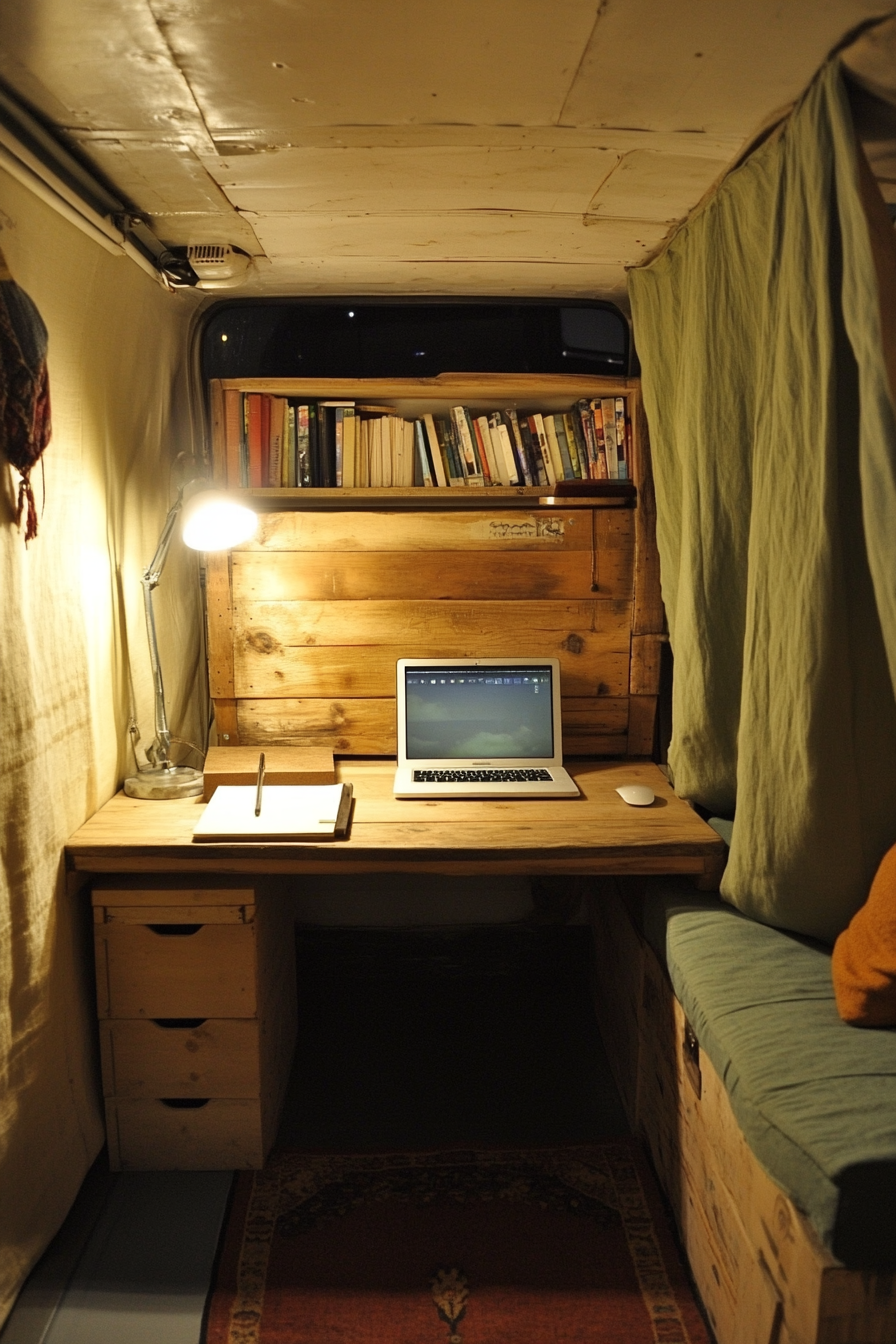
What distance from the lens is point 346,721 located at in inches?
95.6

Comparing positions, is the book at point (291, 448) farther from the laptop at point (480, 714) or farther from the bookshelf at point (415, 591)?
the laptop at point (480, 714)

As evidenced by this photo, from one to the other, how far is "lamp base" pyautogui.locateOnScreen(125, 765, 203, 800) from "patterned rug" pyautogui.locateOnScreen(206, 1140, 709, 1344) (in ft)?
2.74

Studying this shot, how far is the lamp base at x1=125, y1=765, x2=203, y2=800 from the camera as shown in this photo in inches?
82.0

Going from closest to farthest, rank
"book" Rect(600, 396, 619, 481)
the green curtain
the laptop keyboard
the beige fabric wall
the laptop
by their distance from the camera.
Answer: the green curtain, the beige fabric wall, the laptop keyboard, the laptop, "book" Rect(600, 396, 619, 481)

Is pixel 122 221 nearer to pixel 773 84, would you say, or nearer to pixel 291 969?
pixel 773 84

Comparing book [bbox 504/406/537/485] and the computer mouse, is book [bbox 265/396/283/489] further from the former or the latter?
the computer mouse

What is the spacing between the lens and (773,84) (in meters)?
1.35

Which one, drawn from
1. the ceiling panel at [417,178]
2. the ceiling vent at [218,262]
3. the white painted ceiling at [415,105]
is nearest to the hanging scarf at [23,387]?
the white painted ceiling at [415,105]

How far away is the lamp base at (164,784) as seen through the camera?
2.08 m

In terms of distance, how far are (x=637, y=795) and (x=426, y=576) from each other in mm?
813

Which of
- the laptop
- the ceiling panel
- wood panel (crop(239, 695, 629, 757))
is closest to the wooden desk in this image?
the laptop

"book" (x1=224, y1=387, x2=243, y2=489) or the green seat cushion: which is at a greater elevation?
"book" (x1=224, y1=387, x2=243, y2=489)

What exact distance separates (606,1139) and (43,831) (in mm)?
1401

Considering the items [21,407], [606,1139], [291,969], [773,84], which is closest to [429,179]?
[773,84]
